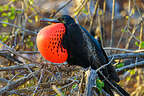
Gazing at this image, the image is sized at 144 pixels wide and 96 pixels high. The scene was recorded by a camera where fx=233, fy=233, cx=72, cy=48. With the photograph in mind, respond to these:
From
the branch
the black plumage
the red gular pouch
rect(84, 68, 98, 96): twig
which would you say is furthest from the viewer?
the black plumage

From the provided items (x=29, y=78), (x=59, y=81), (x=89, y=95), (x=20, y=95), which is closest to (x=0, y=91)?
(x=20, y=95)

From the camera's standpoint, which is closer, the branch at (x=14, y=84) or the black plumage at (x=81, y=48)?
the branch at (x=14, y=84)

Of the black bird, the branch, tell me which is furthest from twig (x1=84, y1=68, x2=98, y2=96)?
the black bird

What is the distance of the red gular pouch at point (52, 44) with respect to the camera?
84.0 inches

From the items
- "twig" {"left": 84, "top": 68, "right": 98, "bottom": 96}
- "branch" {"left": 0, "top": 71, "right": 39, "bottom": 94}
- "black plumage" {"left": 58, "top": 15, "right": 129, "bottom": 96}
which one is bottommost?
"branch" {"left": 0, "top": 71, "right": 39, "bottom": 94}

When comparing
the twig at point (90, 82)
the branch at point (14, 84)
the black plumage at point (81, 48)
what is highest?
the black plumage at point (81, 48)

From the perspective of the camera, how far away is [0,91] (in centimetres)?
165

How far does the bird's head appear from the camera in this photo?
7.00 feet

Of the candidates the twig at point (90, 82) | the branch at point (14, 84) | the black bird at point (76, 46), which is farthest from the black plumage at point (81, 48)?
the twig at point (90, 82)

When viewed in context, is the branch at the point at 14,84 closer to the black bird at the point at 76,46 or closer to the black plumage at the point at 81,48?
the black bird at the point at 76,46

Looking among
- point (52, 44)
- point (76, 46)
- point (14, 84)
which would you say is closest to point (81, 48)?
point (76, 46)

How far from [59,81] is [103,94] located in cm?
39

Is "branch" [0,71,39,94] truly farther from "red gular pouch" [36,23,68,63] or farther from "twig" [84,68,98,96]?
"twig" [84,68,98,96]

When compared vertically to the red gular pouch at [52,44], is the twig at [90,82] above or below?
below
